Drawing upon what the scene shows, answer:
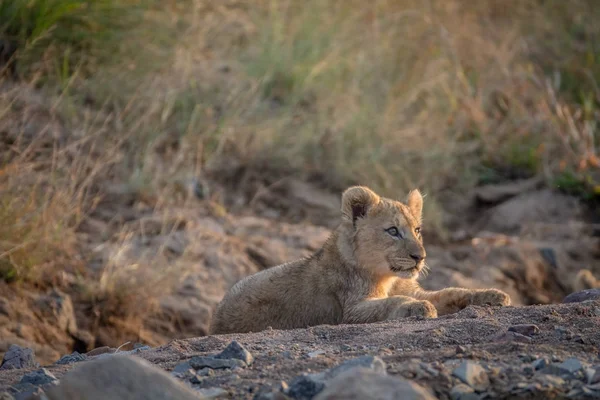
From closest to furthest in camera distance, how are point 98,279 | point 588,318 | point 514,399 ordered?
1. point 514,399
2. point 588,318
3. point 98,279

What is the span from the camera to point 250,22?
11383 mm

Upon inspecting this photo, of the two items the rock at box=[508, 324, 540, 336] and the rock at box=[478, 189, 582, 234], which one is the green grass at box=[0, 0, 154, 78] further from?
the rock at box=[508, 324, 540, 336]

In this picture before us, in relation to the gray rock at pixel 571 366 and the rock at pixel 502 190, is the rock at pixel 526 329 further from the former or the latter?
the rock at pixel 502 190

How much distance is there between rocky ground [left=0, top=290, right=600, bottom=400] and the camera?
11.2ft

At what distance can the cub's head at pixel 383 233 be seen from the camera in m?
6.23

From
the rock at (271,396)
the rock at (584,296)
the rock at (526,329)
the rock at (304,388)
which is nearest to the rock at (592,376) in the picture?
the rock at (526,329)

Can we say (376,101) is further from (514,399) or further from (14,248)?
(514,399)

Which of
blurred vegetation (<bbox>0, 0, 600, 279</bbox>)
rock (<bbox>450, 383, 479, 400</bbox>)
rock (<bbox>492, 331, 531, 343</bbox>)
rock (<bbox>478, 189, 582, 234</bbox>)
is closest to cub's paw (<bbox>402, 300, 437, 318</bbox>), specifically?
rock (<bbox>492, 331, 531, 343</bbox>)

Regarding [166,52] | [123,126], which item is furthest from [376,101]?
[123,126]

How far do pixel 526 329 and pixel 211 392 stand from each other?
5.71ft

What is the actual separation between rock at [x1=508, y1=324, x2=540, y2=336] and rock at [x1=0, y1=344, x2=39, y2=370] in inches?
105

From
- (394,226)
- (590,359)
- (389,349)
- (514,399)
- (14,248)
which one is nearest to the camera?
(514,399)

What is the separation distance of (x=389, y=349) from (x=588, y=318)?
1183 millimetres

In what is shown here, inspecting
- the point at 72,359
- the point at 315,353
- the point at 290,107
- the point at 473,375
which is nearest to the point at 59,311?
the point at 72,359
